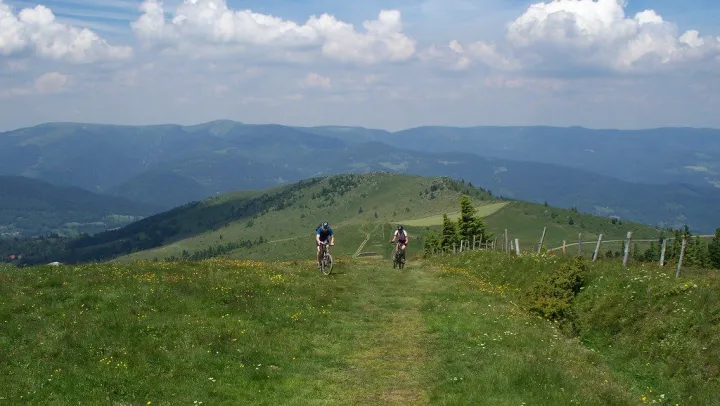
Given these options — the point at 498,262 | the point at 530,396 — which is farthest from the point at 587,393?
the point at 498,262

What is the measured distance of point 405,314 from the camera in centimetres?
2630

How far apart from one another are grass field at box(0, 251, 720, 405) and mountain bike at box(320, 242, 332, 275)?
8188 mm

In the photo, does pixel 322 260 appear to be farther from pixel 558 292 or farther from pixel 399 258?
pixel 558 292

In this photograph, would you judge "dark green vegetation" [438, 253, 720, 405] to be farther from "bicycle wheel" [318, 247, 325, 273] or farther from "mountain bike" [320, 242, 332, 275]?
"bicycle wheel" [318, 247, 325, 273]

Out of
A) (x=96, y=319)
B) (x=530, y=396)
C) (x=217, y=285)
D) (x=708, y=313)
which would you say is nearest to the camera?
(x=530, y=396)

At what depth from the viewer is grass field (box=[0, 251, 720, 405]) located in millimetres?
16016

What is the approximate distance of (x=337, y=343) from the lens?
2116cm

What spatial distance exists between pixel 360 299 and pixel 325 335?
7714mm

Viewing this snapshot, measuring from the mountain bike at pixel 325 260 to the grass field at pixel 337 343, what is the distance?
8.19 meters

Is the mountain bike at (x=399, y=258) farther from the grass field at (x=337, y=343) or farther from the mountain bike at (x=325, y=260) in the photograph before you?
the grass field at (x=337, y=343)

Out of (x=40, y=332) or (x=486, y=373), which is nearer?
(x=486, y=373)

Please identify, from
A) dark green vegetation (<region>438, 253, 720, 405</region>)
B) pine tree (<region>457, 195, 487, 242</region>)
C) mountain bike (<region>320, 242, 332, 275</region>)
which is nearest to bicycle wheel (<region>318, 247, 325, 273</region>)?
mountain bike (<region>320, 242, 332, 275</region>)

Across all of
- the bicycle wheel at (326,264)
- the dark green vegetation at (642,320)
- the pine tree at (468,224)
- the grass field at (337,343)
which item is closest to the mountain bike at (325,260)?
the bicycle wheel at (326,264)

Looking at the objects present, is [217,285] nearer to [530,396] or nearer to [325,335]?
[325,335]
